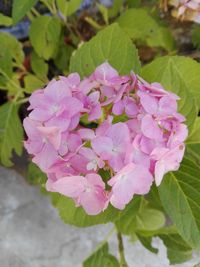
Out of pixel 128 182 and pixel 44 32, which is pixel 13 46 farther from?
pixel 128 182

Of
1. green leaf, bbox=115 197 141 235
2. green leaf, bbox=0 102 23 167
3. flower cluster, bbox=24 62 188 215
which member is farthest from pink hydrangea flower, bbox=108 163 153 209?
green leaf, bbox=0 102 23 167

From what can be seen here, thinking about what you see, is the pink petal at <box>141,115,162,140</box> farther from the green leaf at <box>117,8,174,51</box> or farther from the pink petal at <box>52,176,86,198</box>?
the green leaf at <box>117,8,174,51</box>

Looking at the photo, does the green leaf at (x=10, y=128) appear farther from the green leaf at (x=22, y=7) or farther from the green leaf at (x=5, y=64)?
the green leaf at (x=22, y=7)

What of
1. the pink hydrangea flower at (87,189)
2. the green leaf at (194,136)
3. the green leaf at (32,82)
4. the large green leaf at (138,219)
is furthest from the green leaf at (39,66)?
the pink hydrangea flower at (87,189)

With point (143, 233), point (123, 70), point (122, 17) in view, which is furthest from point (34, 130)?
point (122, 17)

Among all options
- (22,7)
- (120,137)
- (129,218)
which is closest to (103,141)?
(120,137)

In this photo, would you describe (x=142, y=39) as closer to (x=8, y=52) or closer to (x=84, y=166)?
(x=8, y=52)
